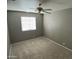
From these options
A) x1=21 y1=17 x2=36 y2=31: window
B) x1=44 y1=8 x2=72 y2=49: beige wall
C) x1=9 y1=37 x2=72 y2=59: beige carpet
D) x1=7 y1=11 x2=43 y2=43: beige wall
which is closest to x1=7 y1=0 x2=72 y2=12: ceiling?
x1=44 y1=8 x2=72 y2=49: beige wall

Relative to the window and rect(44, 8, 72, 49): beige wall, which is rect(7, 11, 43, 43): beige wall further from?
rect(44, 8, 72, 49): beige wall

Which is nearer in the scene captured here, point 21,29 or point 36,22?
point 21,29

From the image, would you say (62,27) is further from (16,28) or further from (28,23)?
(16,28)

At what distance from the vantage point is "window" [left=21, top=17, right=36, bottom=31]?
6180 mm

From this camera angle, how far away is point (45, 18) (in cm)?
705

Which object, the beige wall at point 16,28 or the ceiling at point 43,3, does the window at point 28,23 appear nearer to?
the beige wall at point 16,28

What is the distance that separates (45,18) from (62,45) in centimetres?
325

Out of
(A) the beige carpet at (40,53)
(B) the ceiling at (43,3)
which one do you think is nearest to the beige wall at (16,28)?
(A) the beige carpet at (40,53)

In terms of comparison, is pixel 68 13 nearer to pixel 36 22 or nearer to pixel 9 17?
pixel 36 22

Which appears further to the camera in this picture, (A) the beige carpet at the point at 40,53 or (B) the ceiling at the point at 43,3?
(A) the beige carpet at the point at 40,53

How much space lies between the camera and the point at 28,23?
21.6 feet

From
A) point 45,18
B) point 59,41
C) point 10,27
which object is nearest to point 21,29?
point 10,27

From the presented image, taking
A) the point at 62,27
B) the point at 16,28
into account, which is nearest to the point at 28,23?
the point at 16,28

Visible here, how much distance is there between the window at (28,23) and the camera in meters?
6.18
